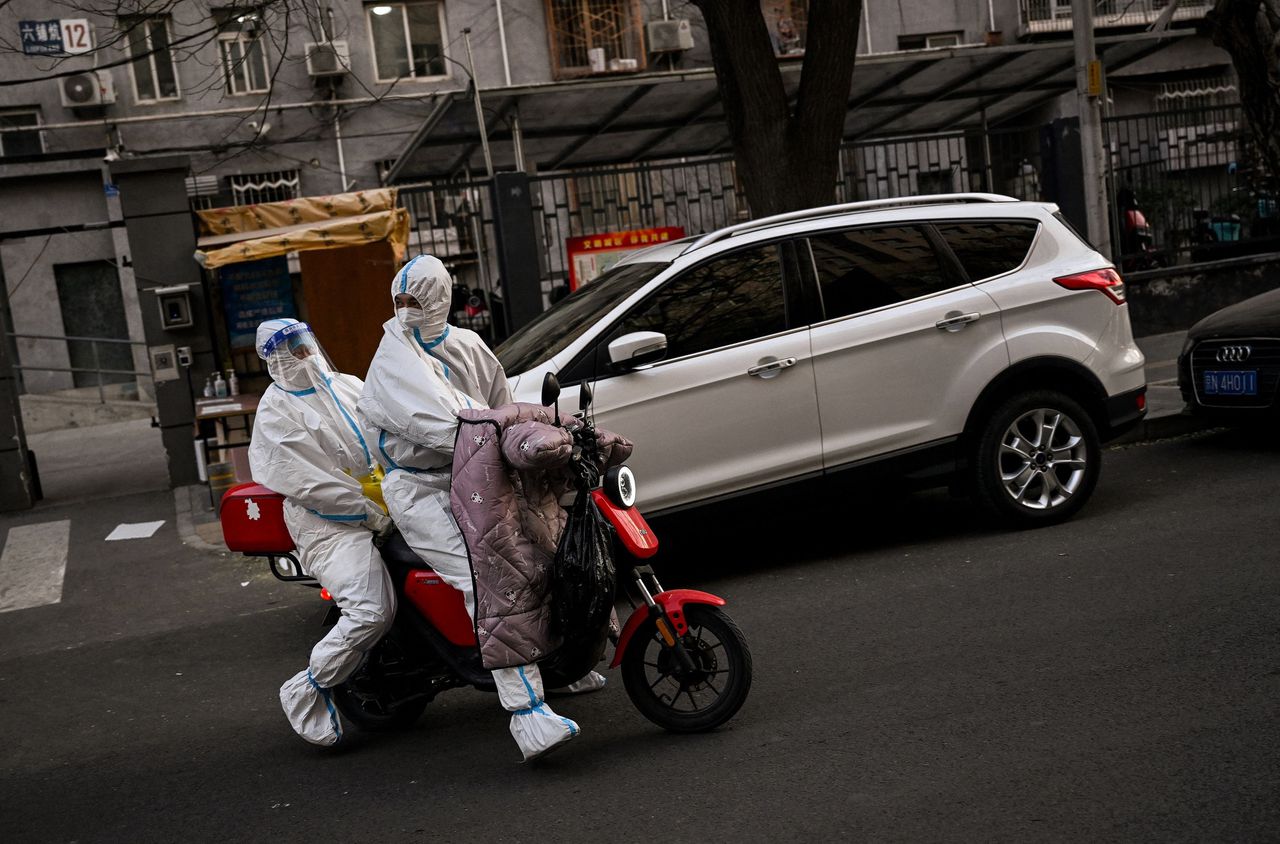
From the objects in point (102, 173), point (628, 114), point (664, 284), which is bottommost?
point (664, 284)

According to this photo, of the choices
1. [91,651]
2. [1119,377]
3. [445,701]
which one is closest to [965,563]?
[1119,377]

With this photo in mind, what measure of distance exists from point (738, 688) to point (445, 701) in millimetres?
1578

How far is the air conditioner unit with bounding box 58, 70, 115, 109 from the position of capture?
22406 millimetres

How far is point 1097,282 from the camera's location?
7.15 meters

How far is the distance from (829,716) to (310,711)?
1.99 meters

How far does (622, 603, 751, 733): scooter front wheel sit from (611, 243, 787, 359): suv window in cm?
235

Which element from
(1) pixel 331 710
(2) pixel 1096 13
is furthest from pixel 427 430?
(2) pixel 1096 13

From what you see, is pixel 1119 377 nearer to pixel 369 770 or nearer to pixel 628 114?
pixel 369 770

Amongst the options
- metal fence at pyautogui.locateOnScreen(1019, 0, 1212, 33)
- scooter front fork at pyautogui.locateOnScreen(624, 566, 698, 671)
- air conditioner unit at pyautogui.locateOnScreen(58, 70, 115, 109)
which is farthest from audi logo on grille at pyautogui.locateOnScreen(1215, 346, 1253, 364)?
air conditioner unit at pyautogui.locateOnScreen(58, 70, 115, 109)

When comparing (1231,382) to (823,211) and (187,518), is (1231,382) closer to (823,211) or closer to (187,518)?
(823,211)

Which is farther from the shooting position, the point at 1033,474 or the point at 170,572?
the point at 170,572

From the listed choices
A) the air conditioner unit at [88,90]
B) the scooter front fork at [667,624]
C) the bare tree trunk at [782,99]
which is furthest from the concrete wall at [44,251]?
the scooter front fork at [667,624]

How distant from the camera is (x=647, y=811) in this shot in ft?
13.1

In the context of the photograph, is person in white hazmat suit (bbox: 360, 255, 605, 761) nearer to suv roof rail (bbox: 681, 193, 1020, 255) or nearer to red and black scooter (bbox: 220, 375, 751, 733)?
red and black scooter (bbox: 220, 375, 751, 733)
